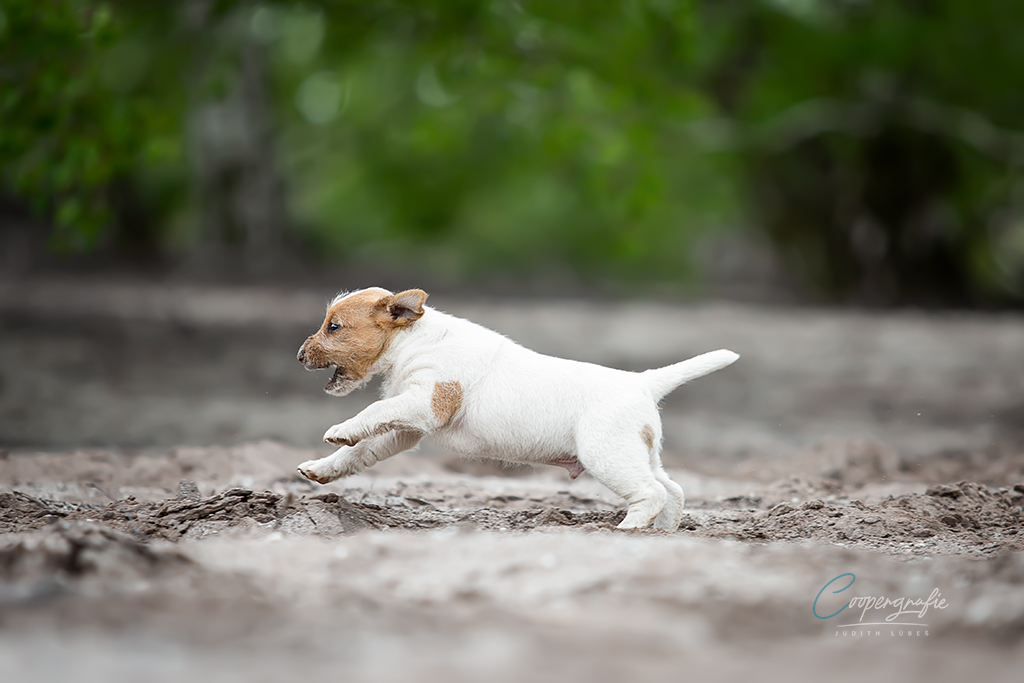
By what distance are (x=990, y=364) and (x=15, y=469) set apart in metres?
10.7

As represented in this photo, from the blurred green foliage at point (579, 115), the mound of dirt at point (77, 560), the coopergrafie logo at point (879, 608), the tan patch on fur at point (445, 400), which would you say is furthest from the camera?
the blurred green foliage at point (579, 115)

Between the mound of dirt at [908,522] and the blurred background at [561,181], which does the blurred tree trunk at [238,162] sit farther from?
the mound of dirt at [908,522]

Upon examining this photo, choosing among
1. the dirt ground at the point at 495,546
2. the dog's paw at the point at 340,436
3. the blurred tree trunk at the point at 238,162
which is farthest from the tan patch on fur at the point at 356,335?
the blurred tree trunk at the point at 238,162

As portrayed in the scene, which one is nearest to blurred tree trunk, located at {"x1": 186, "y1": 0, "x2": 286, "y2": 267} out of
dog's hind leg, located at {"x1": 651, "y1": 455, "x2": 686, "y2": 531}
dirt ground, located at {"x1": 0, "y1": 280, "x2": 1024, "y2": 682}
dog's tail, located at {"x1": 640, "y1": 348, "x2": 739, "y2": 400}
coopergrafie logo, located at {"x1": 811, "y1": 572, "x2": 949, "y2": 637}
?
dirt ground, located at {"x1": 0, "y1": 280, "x2": 1024, "y2": 682}

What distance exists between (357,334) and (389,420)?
0.53 metres

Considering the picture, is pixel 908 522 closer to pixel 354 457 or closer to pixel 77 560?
pixel 354 457

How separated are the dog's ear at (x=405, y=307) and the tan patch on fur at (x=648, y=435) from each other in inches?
46.5

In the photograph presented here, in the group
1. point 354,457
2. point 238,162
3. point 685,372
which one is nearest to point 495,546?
point 354,457

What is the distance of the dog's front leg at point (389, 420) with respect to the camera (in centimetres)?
416

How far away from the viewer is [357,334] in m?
4.51

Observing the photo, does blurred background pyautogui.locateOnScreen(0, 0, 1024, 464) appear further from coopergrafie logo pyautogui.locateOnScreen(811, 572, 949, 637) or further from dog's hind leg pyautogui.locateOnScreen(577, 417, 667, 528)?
coopergrafie logo pyautogui.locateOnScreen(811, 572, 949, 637)

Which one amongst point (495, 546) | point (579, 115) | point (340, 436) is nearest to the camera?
point (495, 546)

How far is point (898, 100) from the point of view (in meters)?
16.8

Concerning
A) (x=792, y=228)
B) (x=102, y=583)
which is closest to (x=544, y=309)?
(x=792, y=228)
